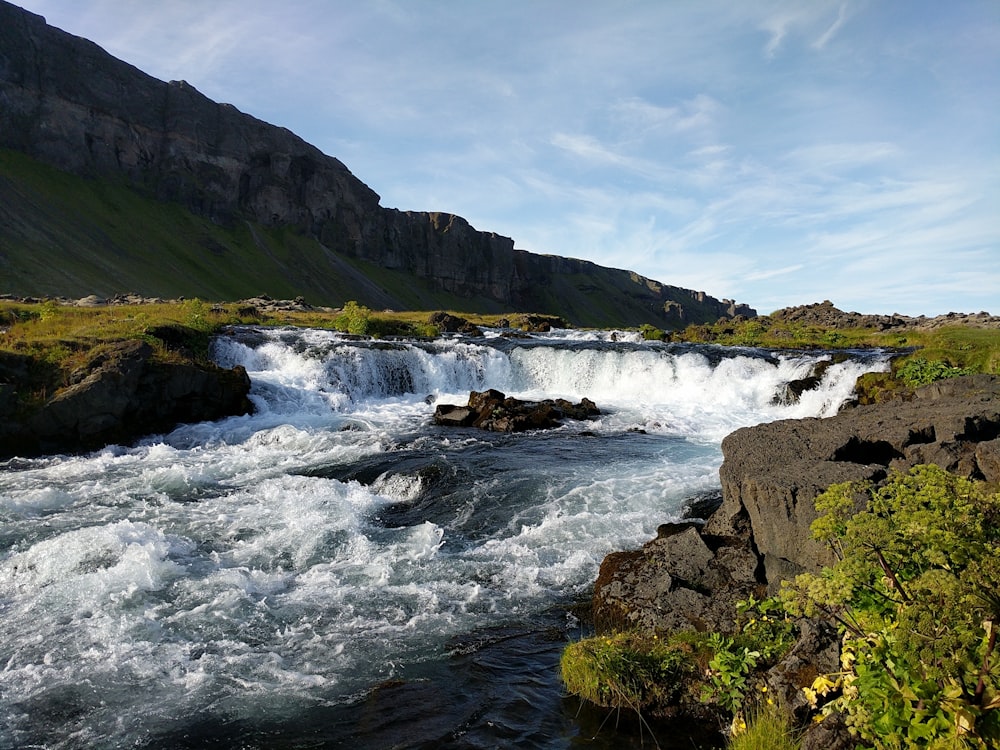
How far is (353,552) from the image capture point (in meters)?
11.2

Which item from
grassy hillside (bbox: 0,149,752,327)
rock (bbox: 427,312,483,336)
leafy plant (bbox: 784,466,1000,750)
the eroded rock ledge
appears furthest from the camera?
grassy hillside (bbox: 0,149,752,327)

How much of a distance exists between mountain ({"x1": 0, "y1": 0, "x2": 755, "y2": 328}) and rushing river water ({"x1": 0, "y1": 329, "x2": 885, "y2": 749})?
182ft

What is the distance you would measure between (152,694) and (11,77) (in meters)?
116

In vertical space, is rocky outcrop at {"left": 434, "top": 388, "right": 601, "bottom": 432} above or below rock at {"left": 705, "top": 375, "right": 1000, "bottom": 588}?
below

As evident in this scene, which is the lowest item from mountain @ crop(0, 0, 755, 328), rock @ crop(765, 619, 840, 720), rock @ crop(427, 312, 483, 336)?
rock @ crop(765, 619, 840, 720)

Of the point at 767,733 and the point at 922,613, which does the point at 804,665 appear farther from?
the point at 922,613

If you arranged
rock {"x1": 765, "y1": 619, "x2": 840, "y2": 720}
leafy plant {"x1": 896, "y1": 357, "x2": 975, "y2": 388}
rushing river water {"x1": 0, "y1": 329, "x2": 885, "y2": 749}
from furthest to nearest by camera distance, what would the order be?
1. leafy plant {"x1": 896, "y1": 357, "x2": 975, "y2": 388}
2. rushing river water {"x1": 0, "y1": 329, "x2": 885, "y2": 749}
3. rock {"x1": 765, "y1": 619, "x2": 840, "y2": 720}

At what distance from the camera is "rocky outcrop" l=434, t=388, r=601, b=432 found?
76.2 feet

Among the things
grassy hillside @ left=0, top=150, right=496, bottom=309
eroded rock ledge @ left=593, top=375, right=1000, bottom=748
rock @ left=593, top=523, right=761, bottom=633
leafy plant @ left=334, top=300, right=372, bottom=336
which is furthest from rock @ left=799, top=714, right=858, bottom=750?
grassy hillside @ left=0, top=150, right=496, bottom=309

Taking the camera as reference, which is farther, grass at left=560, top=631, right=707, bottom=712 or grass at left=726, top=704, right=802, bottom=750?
grass at left=560, top=631, right=707, bottom=712

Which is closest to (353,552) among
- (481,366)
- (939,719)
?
(939,719)

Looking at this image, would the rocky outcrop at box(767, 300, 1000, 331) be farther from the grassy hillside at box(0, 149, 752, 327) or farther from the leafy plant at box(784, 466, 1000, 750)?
the grassy hillside at box(0, 149, 752, 327)

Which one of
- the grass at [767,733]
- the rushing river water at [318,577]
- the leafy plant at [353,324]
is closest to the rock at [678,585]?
the rushing river water at [318,577]

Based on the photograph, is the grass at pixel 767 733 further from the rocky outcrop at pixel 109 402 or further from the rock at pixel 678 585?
the rocky outcrop at pixel 109 402
